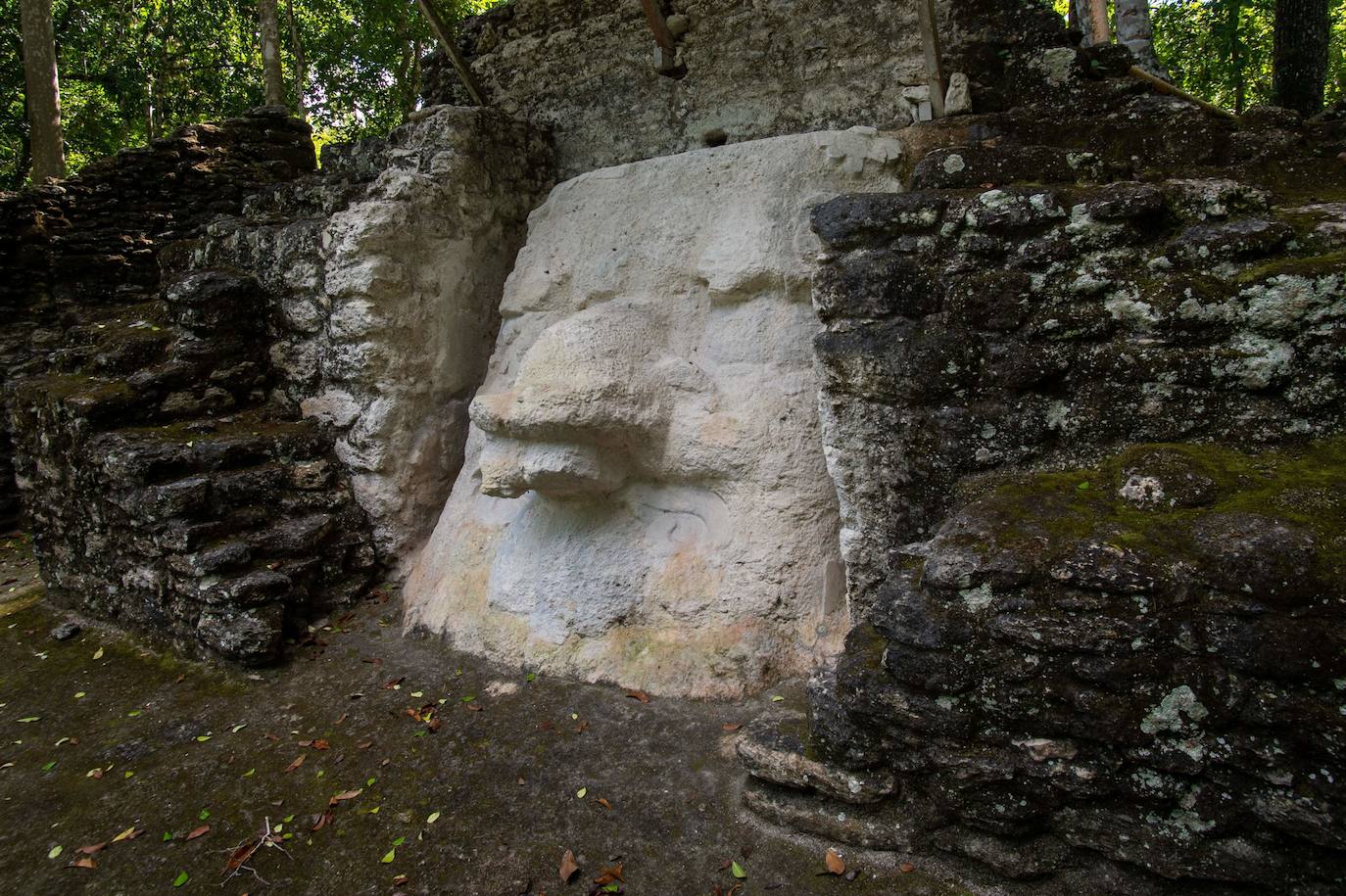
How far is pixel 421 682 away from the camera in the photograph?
3.57 meters

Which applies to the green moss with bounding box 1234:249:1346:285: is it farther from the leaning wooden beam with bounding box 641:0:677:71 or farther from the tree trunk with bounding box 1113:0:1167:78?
the tree trunk with bounding box 1113:0:1167:78

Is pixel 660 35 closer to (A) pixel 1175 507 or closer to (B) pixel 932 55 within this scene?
(B) pixel 932 55

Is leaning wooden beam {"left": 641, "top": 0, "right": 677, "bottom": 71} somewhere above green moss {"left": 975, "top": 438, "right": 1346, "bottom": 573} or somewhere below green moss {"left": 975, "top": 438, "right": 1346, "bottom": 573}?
above

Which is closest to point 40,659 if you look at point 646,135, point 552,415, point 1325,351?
point 552,415

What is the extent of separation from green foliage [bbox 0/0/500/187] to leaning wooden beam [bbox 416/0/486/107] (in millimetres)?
7573

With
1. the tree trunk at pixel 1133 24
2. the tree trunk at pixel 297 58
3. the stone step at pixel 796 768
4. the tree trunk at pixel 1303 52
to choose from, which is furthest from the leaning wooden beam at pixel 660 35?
the tree trunk at pixel 297 58

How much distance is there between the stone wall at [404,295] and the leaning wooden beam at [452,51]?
70 cm

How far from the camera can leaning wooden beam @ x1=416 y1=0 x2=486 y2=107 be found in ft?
15.6

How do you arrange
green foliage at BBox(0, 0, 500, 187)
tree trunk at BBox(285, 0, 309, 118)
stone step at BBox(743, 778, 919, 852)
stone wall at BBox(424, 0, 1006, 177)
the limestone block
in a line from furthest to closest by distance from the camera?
tree trunk at BBox(285, 0, 309, 118) < green foliage at BBox(0, 0, 500, 187) < stone wall at BBox(424, 0, 1006, 177) < the limestone block < stone step at BBox(743, 778, 919, 852)

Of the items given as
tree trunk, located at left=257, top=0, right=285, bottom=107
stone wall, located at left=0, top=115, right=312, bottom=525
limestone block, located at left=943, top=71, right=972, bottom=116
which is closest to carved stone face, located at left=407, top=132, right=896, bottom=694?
limestone block, located at left=943, top=71, right=972, bottom=116

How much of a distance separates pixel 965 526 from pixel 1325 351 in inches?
41.9

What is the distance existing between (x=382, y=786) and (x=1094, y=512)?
261 centimetres

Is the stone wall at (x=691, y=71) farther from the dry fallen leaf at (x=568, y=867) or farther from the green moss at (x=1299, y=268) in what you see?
the dry fallen leaf at (x=568, y=867)

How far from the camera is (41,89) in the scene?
9.10 m
